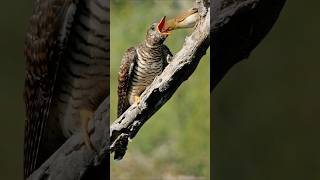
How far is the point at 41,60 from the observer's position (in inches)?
97.0

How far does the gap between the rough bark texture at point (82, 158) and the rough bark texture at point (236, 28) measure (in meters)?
0.48

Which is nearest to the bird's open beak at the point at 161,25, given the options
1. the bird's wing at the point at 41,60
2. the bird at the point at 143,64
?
the bird at the point at 143,64

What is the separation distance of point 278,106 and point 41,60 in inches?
39.7

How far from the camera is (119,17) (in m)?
2.43

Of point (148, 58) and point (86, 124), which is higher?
point (148, 58)

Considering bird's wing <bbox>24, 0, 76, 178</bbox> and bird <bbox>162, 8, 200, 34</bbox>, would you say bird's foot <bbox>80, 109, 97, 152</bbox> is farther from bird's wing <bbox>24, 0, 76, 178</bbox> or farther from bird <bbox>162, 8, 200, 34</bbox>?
bird <bbox>162, 8, 200, 34</bbox>

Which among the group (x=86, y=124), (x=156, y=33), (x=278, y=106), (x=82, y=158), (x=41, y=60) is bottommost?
(x=82, y=158)

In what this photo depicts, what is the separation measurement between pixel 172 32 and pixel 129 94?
0.30 metres

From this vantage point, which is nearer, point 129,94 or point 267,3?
point 129,94

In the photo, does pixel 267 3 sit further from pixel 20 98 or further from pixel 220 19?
pixel 20 98

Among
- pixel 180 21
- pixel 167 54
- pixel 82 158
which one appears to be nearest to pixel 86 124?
pixel 82 158

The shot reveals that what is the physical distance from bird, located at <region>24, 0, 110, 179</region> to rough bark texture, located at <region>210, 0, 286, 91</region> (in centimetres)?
45

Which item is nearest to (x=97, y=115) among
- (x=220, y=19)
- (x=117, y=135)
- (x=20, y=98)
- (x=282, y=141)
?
(x=117, y=135)

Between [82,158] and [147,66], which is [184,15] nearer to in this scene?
[147,66]
